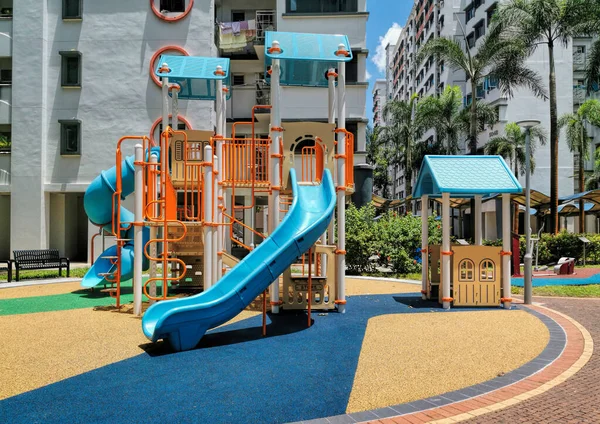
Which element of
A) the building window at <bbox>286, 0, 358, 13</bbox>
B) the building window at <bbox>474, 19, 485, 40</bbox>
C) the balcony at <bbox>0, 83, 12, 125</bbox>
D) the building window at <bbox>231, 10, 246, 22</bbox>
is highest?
the building window at <bbox>474, 19, 485, 40</bbox>

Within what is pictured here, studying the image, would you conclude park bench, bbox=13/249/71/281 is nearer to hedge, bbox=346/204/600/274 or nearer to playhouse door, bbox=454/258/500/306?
hedge, bbox=346/204/600/274

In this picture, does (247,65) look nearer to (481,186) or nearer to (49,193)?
(49,193)

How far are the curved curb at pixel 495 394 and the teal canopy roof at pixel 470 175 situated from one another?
4.00 m

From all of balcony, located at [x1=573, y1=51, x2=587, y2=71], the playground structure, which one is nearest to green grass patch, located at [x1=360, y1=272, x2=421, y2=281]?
the playground structure

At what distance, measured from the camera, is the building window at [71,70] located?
23.3 m

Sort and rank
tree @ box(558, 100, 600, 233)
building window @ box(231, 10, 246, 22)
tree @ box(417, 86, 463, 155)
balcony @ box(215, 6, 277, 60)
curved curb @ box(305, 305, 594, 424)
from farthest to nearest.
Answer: tree @ box(417, 86, 463, 155), tree @ box(558, 100, 600, 233), building window @ box(231, 10, 246, 22), balcony @ box(215, 6, 277, 60), curved curb @ box(305, 305, 594, 424)

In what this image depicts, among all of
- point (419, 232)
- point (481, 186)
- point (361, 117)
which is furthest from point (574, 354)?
point (361, 117)

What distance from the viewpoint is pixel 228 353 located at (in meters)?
7.03

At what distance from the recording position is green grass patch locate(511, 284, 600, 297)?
13.7m

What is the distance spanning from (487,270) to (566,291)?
491 cm

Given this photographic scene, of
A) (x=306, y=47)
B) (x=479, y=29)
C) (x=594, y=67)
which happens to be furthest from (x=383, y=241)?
(x=479, y=29)

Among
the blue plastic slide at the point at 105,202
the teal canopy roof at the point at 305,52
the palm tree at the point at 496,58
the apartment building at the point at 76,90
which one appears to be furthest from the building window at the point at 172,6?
the teal canopy roof at the point at 305,52

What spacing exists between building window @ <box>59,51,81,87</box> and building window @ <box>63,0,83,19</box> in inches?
79.9

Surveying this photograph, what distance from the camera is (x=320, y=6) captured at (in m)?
24.8
